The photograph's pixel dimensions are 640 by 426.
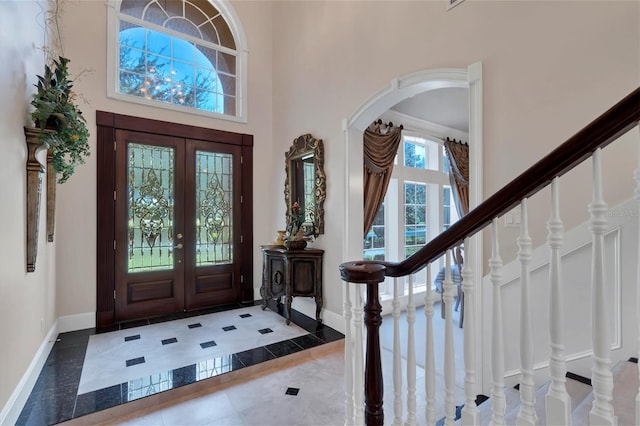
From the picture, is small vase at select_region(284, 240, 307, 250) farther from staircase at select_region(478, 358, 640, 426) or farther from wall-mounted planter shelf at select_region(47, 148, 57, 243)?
staircase at select_region(478, 358, 640, 426)

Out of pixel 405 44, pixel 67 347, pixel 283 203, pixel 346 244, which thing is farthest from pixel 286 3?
pixel 67 347

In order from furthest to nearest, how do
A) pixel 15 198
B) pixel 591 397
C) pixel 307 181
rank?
pixel 307 181, pixel 15 198, pixel 591 397

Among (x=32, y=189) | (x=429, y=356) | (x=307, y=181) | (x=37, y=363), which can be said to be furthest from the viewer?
(x=307, y=181)

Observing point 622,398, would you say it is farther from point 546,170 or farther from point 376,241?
point 376,241

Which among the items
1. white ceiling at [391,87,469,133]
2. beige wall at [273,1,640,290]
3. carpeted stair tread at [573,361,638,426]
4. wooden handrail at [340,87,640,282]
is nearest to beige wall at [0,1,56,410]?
wooden handrail at [340,87,640,282]

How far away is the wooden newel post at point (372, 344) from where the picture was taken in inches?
47.6

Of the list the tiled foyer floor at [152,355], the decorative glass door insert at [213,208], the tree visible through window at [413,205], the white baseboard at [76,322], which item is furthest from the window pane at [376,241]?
the white baseboard at [76,322]

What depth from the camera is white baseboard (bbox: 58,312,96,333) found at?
3.50 metres

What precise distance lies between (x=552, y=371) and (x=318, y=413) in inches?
70.4

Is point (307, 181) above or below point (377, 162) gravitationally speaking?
below

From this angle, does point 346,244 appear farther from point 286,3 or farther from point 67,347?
point 286,3

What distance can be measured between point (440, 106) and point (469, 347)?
4.10 meters

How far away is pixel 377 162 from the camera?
14.2 feet

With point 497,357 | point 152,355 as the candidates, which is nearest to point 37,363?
point 152,355
